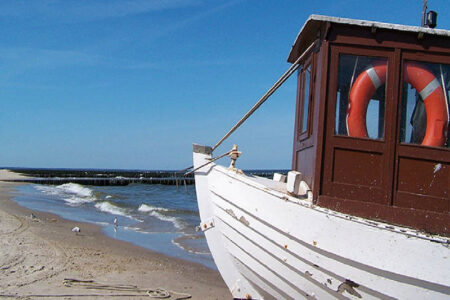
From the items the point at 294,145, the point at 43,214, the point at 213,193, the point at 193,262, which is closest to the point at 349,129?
the point at 294,145

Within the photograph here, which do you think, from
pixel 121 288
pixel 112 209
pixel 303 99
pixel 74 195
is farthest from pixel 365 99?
pixel 74 195

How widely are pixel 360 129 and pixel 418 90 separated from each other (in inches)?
25.1

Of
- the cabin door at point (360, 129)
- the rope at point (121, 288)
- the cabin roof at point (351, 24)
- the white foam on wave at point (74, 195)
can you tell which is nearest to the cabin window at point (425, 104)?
the cabin door at point (360, 129)

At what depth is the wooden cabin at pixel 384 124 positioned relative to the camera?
423 centimetres

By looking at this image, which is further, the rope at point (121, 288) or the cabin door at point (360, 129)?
Answer: the rope at point (121, 288)

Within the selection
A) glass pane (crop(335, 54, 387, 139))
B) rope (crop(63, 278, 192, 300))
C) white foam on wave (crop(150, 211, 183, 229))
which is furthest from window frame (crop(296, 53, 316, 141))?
white foam on wave (crop(150, 211, 183, 229))

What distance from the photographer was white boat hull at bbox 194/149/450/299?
12.0 ft

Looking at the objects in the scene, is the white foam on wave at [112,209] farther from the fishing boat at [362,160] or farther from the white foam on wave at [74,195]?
the fishing boat at [362,160]

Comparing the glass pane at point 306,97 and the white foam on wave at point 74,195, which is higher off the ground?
the glass pane at point 306,97

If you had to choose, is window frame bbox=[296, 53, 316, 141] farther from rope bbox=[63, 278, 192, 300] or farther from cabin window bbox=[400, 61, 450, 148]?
rope bbox=[63, 278, 192, 300]

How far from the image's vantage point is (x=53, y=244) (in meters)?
11.5

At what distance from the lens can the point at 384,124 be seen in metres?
4.36

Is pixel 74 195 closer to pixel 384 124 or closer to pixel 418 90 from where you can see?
pixel 384 124

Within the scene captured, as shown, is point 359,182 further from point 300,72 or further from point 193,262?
point 193,262
